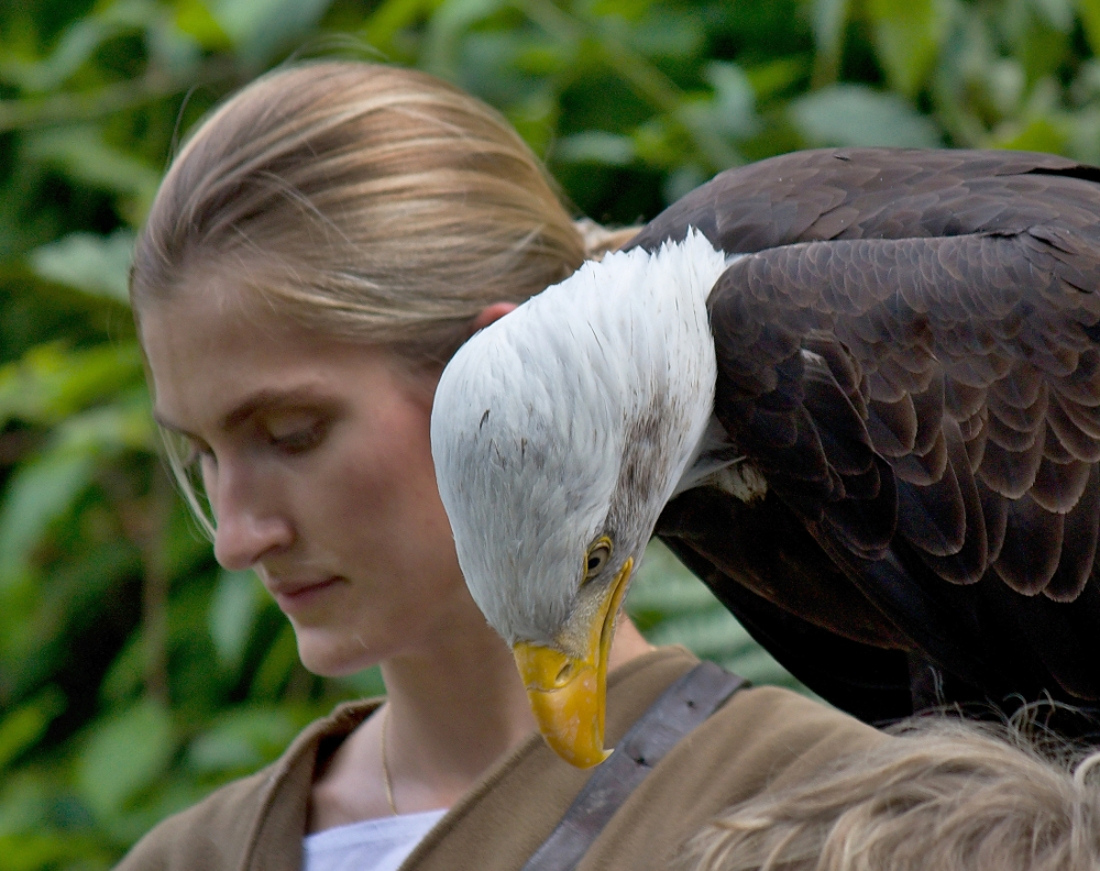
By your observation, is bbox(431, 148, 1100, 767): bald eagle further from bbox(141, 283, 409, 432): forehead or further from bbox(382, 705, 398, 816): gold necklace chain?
bbox(382, 705, 398, 816): gold necklace chain

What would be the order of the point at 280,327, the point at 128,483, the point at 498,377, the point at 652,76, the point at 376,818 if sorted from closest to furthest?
the point at 498,377
the point at 280,327
the point at 376,818
the point at 652,76
the point at 128,483

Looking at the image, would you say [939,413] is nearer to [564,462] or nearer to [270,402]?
[564,462]

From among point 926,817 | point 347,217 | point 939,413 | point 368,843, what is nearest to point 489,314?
point 347,217

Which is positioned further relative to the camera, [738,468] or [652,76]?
[652,76]

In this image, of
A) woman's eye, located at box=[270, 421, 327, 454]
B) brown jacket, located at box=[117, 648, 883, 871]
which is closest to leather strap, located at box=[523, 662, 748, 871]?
brown jacket, located at box=[117, 648, 883, 871]

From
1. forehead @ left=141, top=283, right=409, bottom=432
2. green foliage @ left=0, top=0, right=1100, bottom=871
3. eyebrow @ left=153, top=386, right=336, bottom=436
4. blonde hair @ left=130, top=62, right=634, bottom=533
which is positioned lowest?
green foliage @ left=0, top=0, right=1100, bottom=871

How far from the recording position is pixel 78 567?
3.79 meters

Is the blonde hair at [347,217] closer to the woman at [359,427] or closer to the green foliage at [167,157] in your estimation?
the woman at [359,427]

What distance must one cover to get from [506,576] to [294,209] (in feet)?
2.04

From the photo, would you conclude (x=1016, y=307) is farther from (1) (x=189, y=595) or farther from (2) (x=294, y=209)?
(1) (x=189, y=595)

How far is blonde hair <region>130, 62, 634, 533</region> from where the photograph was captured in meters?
1.62

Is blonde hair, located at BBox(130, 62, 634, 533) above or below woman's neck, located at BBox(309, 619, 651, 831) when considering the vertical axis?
above

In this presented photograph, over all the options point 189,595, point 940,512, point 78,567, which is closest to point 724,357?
point 940,512

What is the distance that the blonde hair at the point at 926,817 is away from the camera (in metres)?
1.04
